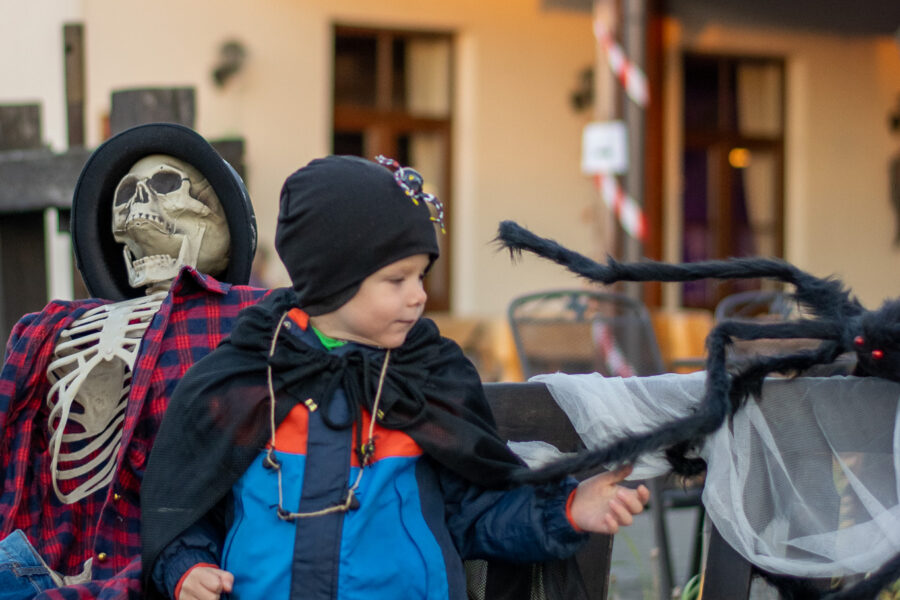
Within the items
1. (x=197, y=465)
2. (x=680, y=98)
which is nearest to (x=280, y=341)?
(x=197, y=465)

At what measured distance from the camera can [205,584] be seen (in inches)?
63.5

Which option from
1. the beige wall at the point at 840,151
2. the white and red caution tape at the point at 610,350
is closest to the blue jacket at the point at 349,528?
the white and red caution tape at the point at 610,350

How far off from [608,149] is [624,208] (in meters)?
0.36

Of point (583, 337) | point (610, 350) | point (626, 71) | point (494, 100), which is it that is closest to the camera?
point (583, 337)

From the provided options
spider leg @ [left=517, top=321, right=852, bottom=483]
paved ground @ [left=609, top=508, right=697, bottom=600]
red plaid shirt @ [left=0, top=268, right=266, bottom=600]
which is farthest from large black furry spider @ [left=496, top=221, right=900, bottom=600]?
paved ground @ [left=609, top=508, right=697, bottom=600]

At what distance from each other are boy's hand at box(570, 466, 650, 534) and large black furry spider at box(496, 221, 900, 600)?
1.4 inches

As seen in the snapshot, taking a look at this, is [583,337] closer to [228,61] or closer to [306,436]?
[306,436]

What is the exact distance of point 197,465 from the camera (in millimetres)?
1681

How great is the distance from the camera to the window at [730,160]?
411 inches

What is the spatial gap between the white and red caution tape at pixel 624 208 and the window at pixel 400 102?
9.05ft

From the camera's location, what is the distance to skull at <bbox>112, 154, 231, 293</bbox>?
2098mm

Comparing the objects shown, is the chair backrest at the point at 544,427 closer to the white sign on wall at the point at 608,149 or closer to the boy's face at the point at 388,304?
the boy's face at the point at 388,304

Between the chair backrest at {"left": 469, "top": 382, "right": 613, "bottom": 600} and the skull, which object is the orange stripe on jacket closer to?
the chair backrest at {"left": 469, "top": 382, "right": 613, "bottom": 600}

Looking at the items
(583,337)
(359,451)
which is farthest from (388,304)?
(583,337)
